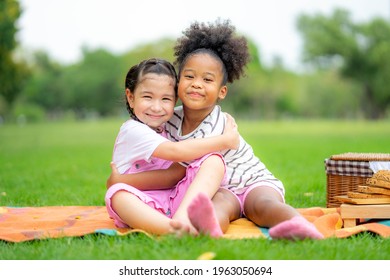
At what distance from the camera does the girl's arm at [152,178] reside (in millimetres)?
3428

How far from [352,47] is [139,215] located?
38.2m

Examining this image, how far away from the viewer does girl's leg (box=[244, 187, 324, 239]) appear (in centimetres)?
279

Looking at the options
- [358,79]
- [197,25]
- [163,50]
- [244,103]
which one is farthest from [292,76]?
[197,25]

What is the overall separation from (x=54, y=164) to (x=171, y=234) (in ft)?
20.9

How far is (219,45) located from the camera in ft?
11.9

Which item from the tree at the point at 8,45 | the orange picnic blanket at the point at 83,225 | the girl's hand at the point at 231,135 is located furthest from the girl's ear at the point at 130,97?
the tree at the point at 8,45

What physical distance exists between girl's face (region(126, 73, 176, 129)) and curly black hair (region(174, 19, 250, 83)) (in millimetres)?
207

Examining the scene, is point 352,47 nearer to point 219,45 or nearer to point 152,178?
point 219,45

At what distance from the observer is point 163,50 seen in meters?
52.7

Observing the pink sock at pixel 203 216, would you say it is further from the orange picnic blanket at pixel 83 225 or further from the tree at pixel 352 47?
the tree at pixel 352 47

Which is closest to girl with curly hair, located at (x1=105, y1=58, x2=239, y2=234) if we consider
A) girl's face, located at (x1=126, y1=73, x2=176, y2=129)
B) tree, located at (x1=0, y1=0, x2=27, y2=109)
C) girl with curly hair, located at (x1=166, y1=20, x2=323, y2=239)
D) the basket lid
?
girl's face, located at (x1=126, y1=73, x2=176, y2=129)

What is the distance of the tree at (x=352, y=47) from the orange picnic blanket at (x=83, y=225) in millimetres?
36860
